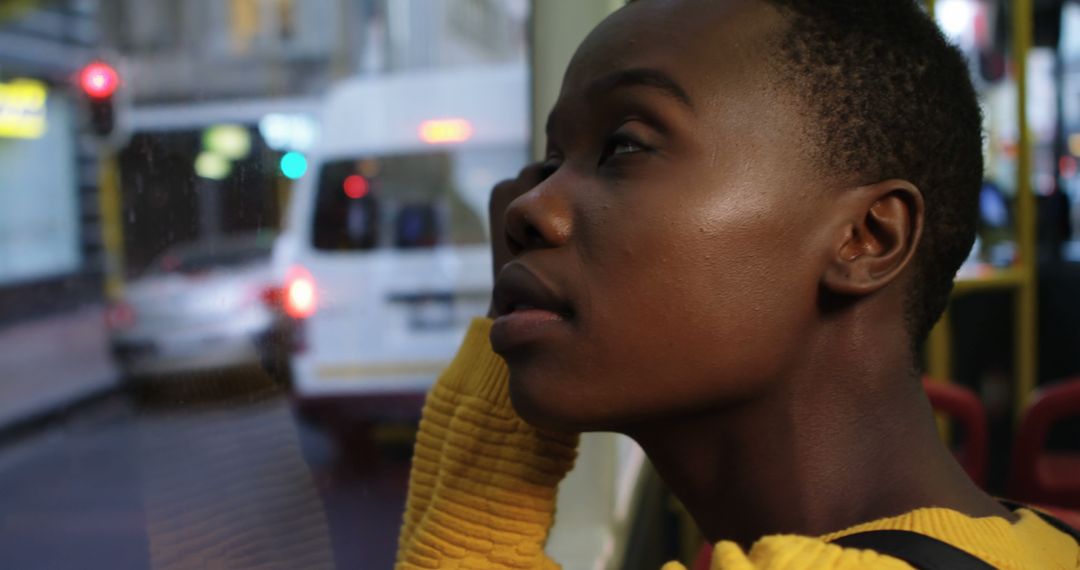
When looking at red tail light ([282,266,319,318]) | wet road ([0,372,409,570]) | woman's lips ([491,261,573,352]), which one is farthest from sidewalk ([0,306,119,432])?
woman's lips ([491,261,573,352])

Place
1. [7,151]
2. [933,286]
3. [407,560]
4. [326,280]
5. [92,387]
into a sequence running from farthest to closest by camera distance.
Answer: [7,151] → [92,387] → [326,280] → [407,560] → [933,286]

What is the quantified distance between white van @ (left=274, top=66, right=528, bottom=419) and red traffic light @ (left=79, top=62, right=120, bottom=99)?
11.7 feet

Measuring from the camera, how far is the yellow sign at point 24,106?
12.0 metres

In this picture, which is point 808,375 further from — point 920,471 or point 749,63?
point 749,63

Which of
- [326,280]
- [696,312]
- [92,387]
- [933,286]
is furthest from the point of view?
[92,387]

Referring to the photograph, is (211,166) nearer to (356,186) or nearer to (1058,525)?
(1058,525)

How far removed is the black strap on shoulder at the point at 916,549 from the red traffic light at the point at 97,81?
153 centimetres

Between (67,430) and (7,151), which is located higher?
(7,151)

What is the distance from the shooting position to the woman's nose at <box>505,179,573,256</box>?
969 mm

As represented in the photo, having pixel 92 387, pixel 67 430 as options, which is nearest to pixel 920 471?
pixel 67 430

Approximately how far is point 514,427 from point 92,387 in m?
9.86

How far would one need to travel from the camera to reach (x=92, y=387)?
32.9 ft

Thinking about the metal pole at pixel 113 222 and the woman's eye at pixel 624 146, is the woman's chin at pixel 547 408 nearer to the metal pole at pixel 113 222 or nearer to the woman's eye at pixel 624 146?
the woman's eye at pixel 624 146

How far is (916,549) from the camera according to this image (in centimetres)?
85
